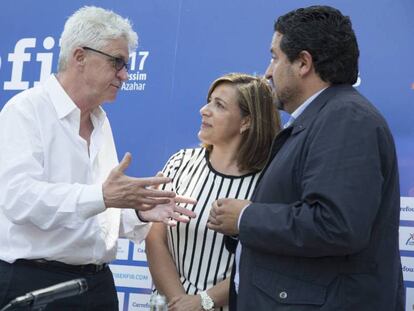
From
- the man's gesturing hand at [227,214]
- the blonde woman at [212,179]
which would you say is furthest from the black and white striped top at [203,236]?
the man's gesturing hand at [227,214]

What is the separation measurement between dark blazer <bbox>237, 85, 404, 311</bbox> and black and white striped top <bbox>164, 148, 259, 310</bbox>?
2.05 ft

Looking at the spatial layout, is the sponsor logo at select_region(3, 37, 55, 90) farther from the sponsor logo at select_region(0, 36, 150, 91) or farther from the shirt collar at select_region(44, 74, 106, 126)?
the shirt collar at select_region(44, 74, 106, 126)

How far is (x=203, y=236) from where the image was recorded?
8.59 ft

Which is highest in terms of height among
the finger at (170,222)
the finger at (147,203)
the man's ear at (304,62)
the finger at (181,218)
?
the man's ear at (304,62)

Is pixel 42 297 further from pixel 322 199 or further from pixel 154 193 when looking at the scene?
pixel 154 193

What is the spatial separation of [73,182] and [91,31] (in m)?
0.54

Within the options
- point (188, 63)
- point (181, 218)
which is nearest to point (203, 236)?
point (181, 218)

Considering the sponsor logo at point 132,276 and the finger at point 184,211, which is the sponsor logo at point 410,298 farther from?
the sponsor logo at point 132,276

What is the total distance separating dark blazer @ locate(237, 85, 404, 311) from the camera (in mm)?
Result: 1756

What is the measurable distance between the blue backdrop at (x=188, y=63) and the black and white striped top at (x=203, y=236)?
37cm

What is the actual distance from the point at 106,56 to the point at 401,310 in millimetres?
1296

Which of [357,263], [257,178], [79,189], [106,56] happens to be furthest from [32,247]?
[357,263]

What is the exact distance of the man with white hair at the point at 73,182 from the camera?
217cm

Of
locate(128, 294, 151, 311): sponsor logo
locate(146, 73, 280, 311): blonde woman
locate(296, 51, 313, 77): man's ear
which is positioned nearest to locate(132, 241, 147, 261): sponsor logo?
locate(128, 294, 151, 311): sponsor logo
